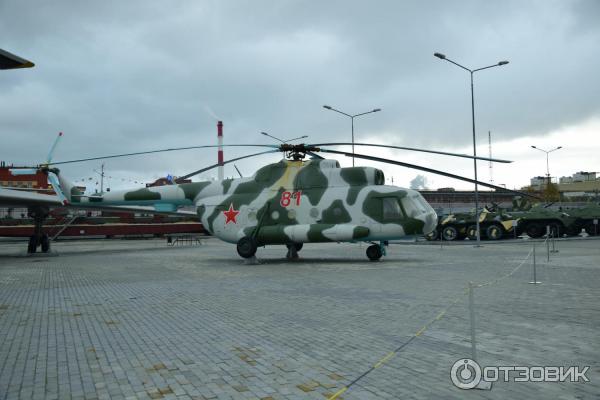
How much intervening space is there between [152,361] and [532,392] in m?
3.73

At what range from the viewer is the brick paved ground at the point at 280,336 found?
4.22m

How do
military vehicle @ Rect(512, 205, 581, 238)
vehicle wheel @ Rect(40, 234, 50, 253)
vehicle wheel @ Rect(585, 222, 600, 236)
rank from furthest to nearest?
1. vehicle wheel @ Rect(585, 222, 600, 236)
2. military vehicle @ Rect(512, 205, 581, 238)
3. vehicle wheel @ Rect(40, 234, 50, 253)

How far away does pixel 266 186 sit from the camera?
17.5 meters

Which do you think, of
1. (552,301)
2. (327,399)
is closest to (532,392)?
(327,399)

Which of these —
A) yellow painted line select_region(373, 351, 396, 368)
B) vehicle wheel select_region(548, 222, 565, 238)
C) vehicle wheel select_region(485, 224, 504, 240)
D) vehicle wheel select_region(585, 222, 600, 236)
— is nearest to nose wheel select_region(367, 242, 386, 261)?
yellow painted line select_region(373, 351, 396, 368)

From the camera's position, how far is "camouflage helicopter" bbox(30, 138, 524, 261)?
1585 cm

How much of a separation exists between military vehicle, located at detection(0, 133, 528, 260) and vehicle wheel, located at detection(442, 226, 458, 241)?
1631 centimetres

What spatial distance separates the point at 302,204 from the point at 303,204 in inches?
1.5

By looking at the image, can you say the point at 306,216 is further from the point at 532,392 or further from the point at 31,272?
the point at 532,392

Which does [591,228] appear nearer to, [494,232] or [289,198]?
[494,232]

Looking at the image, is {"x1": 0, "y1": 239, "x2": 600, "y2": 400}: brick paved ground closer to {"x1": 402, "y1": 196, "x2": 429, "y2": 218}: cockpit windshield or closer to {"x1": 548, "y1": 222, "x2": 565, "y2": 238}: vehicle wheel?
{"x1": 402, "y1": 196, "x2": 429, "y2": 218}: cockpit windshield

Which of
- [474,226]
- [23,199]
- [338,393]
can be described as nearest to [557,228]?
[474,226]

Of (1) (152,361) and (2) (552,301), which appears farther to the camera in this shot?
(2) (552,301)

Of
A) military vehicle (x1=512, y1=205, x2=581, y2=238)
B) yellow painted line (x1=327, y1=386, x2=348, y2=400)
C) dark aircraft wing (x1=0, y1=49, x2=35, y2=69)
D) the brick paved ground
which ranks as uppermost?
dark aircraft wing (x1=0, y1=49, x2=35, y2=69)
